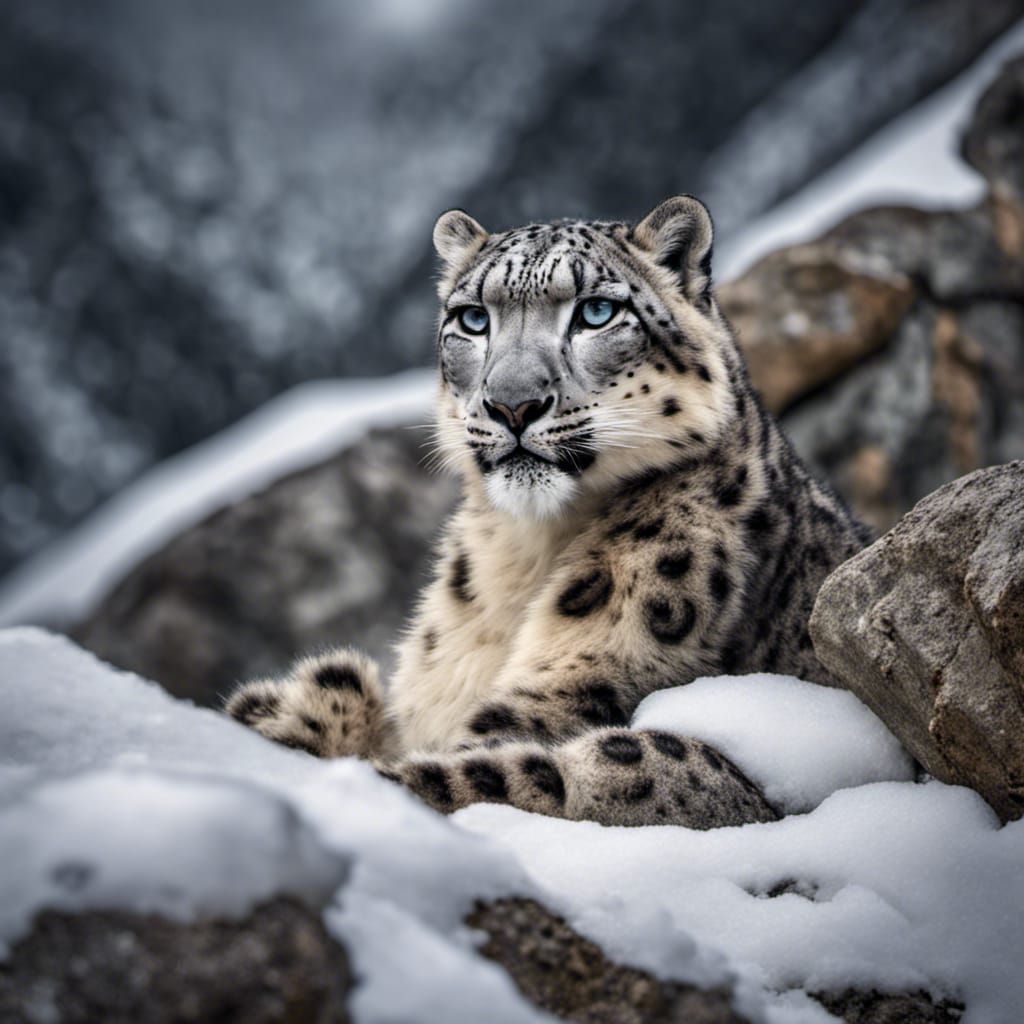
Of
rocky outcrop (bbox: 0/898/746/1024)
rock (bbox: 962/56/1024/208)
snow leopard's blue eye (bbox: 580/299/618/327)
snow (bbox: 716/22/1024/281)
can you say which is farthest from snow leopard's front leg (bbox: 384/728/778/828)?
rock (bbox: 962/56/1024/208)

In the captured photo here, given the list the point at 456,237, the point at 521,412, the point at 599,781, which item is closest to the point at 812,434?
the point at 456,237

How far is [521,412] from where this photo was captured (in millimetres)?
2738

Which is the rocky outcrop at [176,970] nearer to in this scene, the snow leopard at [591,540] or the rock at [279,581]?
the snow leopard at [591,540]

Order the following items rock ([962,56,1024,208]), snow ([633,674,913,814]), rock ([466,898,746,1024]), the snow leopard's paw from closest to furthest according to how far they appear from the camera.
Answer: rock ([466,898,746,1024]), snow ([633,674,913,814]), the snow leopard's paw, rock ([962,56,1024,208])

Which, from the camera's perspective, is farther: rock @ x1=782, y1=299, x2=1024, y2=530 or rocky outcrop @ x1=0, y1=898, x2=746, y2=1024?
rock @ x1=782, y1=299, x2=1024, y2=530

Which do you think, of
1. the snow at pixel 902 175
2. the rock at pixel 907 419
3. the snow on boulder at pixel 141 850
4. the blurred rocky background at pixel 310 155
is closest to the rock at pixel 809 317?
the rock at pixel 907 419

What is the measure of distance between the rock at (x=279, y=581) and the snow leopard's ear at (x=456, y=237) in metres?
3.56

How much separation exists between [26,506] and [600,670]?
9.27m

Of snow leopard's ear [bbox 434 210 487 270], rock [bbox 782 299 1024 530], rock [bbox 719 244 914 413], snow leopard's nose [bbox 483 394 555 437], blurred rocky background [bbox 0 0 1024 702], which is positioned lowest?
snow leopard's nose [bbox 483 394 555 437]

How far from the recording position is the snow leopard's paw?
2.92 meters

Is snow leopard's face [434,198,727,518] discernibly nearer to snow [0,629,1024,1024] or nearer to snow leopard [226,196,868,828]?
snow leopard [226,196,868,828]

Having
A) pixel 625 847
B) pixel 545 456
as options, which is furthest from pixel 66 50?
pixel 625 847

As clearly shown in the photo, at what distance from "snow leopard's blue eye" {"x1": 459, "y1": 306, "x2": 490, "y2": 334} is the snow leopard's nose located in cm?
43

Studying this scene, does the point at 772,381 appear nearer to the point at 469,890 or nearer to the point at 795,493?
the point at 795,493
